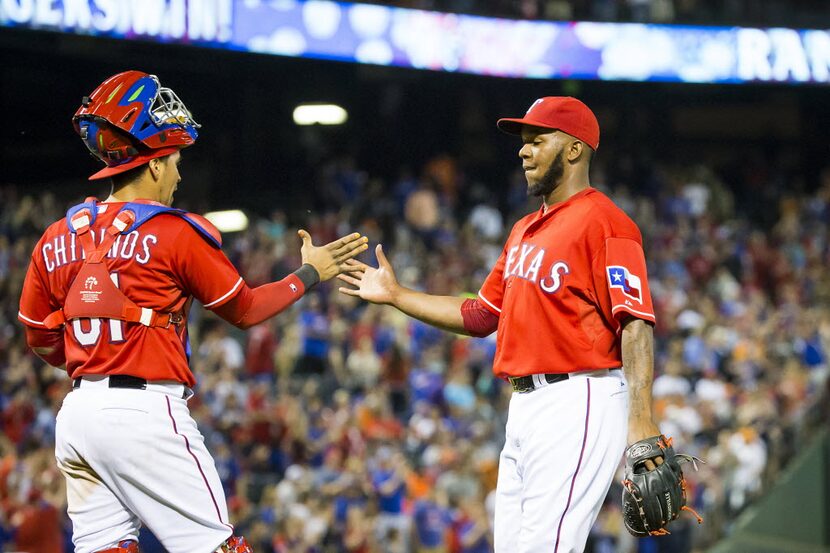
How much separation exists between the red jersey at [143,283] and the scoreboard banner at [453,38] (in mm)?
9407

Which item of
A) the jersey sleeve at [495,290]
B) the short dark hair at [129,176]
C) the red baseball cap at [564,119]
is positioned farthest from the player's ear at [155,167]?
the jersey sleeve at [495,290]

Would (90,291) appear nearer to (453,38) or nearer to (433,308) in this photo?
(433,308)

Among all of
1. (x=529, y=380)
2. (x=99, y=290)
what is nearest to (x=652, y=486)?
(x=529, y=380)

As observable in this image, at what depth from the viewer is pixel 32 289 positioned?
12.2ft

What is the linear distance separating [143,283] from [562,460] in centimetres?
142

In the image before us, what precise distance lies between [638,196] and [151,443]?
1606cm

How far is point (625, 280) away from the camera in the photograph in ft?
12.1

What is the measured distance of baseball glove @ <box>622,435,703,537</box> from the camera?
3488 mm

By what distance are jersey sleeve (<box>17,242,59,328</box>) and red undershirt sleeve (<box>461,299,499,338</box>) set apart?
1.49 meters

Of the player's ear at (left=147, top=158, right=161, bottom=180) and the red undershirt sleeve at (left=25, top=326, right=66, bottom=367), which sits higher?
the player's ear at (left=147, top=158, right=161, bottom=180)

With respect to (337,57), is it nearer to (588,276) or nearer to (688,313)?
(688,313)

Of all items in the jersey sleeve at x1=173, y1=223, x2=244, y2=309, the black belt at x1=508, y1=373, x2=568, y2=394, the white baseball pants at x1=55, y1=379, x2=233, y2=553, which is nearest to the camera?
the white baseball pants at x1=55, y1=379, x2=233, y2=553

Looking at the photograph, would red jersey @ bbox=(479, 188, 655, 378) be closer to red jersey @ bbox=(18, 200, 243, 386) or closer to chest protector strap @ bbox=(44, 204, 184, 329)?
red jersey @ bbox=(18, 200, 243, 386)

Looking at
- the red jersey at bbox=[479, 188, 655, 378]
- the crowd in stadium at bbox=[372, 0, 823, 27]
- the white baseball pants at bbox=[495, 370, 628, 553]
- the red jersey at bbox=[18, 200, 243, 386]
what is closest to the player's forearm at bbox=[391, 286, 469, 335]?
the red jersey at bbox=[479, 188, 655, 378]
